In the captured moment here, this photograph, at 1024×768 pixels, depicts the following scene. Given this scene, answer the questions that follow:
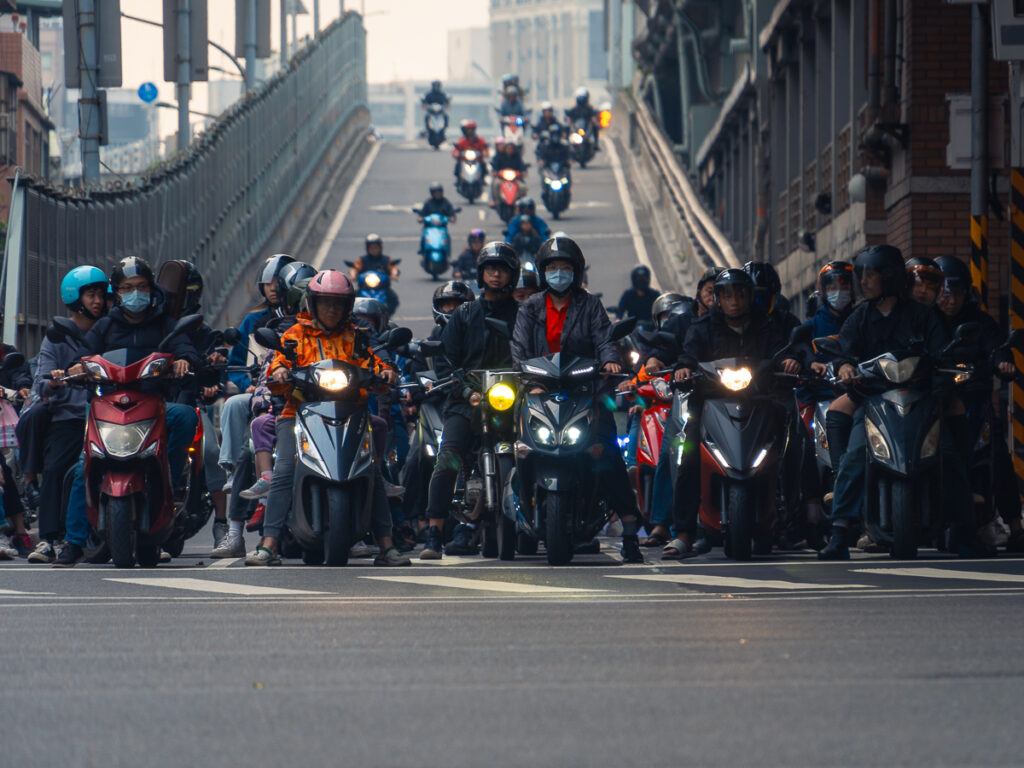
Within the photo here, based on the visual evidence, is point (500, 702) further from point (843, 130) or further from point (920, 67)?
point (843, 130)

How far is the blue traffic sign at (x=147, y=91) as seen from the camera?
49.8 metres

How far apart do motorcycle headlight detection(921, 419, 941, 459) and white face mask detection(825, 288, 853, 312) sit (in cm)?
255

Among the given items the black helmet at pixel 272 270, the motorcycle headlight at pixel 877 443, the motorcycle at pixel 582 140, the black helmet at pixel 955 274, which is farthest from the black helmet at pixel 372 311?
the motorcycle at pixel 582 140

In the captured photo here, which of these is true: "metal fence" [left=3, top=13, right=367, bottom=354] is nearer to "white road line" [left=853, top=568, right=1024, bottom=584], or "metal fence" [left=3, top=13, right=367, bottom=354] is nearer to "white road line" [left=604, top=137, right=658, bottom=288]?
"white road line" [left=604, top=137, right=658, bottom=288]

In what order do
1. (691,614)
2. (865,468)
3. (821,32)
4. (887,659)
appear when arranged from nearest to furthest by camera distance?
1. (887,659)
2. (691,614)
3. (865,468)
4. (821,32)

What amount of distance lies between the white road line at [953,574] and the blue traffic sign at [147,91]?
127 ft

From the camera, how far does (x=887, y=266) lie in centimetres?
1243

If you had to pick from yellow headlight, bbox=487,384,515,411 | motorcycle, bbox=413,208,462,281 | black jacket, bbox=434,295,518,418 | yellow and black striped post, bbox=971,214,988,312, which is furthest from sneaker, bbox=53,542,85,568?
motorcycle, bbox=413,208,462,281

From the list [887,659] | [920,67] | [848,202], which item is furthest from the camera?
[848,202]

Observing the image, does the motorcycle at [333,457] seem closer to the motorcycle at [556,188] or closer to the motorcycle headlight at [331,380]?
the motorcycle headlight at [331,380]

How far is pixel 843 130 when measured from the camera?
27188 mm

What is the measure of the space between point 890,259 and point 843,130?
1502cm

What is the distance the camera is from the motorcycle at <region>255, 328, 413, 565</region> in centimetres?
1225

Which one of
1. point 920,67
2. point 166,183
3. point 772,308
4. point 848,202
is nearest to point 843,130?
point 848,202
